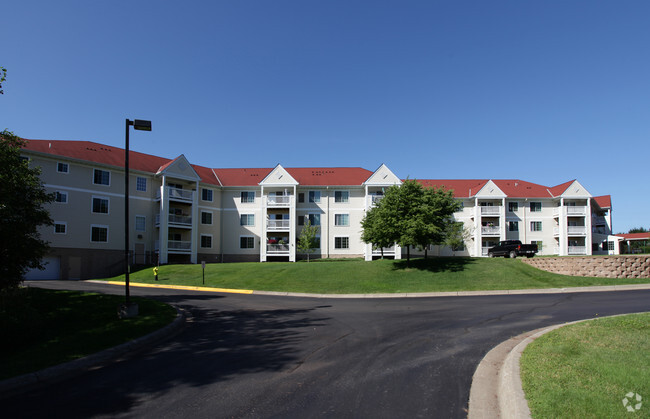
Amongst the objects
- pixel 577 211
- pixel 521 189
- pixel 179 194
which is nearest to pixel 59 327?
pixel 179 194

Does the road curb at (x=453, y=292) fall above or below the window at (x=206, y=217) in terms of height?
below

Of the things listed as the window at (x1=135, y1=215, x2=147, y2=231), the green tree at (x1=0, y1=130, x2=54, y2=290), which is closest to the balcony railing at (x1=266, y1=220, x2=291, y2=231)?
the window at (x1=135, y1=215, x2=147, y2=231)

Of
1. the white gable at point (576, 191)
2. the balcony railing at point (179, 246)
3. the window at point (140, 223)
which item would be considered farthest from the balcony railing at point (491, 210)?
the window at point (140, 223)

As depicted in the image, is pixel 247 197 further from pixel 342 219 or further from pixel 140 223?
pixel 140 223

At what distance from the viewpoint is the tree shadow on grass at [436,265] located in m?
30.2

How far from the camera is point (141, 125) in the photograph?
1241 cm

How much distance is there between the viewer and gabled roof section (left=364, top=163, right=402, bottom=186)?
43.0 m

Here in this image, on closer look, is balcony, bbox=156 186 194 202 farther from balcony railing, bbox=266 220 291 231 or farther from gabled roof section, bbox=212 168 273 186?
balcony railing, bbox=266 220 291 231

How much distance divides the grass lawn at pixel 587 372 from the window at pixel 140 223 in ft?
125

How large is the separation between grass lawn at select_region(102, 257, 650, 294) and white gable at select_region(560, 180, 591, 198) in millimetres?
19758

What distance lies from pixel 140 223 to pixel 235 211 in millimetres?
10210

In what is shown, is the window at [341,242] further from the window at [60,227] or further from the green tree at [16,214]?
the green tree at [16,214]

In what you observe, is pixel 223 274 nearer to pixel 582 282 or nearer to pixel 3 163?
pixel 3 163

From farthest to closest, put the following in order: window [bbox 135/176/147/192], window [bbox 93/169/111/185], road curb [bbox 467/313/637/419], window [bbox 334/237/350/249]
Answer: window [bbox 334/237/350/249] → window [bbox 135/176/147/192] → window [bbox 93/169/111/185] → road curb [bbox 467/313/637/419]
